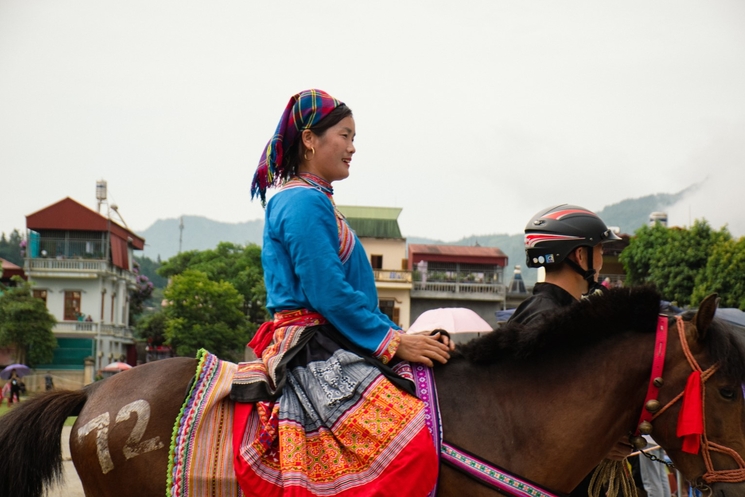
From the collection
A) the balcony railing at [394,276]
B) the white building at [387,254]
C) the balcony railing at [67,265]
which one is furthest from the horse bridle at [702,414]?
the balcony railing at [67,265]

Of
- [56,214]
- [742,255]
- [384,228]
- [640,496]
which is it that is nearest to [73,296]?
[56,214]

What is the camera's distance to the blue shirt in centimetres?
338

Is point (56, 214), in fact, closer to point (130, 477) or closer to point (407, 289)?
point (407, 289)

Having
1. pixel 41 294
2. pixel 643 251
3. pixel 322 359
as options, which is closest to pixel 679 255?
pixel 643 251

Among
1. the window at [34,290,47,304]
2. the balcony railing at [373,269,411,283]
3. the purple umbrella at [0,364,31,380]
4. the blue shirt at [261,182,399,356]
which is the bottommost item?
the purple umbrella at [0,364,31,380]

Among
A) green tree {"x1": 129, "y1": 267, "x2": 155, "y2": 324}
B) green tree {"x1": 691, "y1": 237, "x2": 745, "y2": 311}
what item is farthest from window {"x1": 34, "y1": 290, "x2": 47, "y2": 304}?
green tree {"x1": 691, "y1": 237, "x2": 745, "y2": 311}

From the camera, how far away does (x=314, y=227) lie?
343 centimetres

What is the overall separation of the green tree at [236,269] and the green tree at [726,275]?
33336 mm

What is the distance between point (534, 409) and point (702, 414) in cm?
72

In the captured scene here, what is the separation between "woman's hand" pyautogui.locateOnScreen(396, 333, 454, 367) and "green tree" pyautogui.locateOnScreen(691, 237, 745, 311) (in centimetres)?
2961

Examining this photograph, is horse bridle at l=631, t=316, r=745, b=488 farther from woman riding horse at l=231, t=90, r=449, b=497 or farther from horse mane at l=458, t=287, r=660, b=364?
woman riding horse at l=231, t=90, r=449, b=497

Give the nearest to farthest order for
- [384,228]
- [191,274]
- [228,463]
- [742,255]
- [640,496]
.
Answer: [228,463] < [640,496] < [742,255] < [191,274] < [384,228]

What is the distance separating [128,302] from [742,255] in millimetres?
44447

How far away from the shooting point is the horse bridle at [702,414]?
316 centimetres
